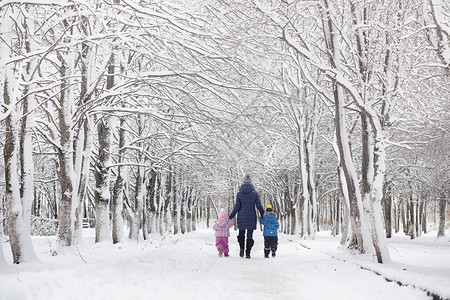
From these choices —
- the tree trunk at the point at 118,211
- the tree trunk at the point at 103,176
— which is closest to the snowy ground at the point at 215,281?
the tree trunk at the point at 103,176

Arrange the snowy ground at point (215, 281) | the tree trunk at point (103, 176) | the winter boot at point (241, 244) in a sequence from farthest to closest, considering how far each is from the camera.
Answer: the tree trunk at point (103, 176) → the winter boot at point (241, 244) → the snowy ground at point (215, 281)

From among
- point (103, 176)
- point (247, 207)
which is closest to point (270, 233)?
point (247, 207)

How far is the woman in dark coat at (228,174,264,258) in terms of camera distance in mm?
12227

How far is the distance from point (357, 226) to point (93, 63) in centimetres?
857

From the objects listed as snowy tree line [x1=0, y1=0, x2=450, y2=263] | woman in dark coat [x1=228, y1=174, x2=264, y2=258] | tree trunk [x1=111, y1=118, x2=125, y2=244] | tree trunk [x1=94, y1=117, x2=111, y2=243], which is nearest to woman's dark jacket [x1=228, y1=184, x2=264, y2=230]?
woman in dark coat [x1=228, y1=174, x2=264, y2=258]

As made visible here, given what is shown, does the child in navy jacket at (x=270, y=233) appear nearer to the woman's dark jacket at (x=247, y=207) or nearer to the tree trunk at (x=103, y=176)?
the woman's dark jacket at (x=247, y=207)

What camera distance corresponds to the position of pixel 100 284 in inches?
239

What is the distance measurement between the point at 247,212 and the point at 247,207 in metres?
0.15

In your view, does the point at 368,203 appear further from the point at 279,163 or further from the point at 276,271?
the point at 279,163

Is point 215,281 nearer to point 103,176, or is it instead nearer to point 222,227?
point 222,227

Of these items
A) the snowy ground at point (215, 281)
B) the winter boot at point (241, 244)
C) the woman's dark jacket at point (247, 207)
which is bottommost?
the winter boot at point (241, 244)

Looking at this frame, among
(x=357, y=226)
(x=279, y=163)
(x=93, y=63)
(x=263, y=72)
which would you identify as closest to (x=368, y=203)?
(x=357, y=226)

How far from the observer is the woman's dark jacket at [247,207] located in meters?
12.3

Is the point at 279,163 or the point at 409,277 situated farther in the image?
the point at 279,163
